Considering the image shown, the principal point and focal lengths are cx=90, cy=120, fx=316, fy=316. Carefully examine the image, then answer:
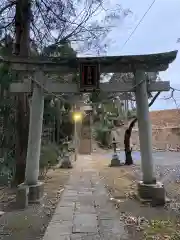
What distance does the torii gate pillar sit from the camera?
6554 mm

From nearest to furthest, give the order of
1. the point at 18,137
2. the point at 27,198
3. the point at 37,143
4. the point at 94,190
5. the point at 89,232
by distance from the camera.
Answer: the point at 89,232
the point at 27,198
the point at 37,143
the point at 94,190
the point at 18,137

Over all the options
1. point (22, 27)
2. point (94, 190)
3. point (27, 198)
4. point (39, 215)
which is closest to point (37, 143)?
point (27, 198)

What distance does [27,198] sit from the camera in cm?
634

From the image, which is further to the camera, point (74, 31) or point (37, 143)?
point (74, 31)

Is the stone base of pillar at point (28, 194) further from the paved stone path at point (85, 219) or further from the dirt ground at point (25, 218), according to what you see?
the paved stone path at point (85, 219)

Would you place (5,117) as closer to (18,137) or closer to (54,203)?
(18,137)

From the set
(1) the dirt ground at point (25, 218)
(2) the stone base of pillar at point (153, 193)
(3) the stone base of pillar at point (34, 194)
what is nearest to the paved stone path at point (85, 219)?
(1) the dirt ground at point (25, 218)

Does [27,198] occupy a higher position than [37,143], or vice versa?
[37,143]

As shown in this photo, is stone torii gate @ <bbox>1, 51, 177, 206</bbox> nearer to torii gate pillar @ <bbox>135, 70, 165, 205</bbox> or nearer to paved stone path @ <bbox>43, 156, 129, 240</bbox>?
torii gate pillar @ <bbox>135, 70, 165, 205</bbox>

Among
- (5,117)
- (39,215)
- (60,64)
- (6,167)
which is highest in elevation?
(60,64)

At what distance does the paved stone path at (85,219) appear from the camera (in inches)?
169

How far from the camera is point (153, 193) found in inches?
251

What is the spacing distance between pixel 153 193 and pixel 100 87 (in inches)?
97.3

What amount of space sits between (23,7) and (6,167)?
4.64 metres
